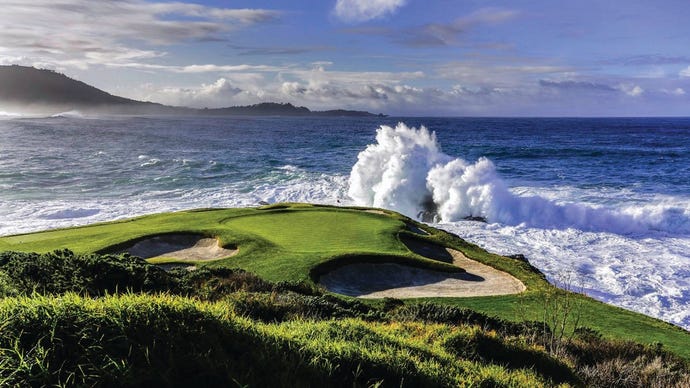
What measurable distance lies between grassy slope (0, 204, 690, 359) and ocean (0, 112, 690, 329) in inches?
83.3

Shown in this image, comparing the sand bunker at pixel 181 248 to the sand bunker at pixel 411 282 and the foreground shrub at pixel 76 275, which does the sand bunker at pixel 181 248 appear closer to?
the sand bunker at pixel 411 282

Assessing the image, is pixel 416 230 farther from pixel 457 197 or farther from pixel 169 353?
pixel 169 353

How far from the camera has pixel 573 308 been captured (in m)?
13.5

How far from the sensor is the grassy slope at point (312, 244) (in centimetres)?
1295

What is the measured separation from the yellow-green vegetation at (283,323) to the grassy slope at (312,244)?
0.08 m

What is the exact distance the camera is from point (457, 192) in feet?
121

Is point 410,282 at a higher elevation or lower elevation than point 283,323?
lower

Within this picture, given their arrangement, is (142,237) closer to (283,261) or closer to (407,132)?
(283,261)

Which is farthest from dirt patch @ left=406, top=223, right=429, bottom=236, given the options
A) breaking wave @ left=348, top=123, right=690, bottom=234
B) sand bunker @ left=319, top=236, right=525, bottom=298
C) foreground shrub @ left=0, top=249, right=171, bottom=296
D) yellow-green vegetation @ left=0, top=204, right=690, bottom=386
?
foreground shrub @ left=0, top=249, right=171, bottom=296

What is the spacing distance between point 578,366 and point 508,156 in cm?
6270

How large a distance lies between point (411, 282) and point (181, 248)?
8350 mm

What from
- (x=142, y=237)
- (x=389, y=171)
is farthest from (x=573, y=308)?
(x=389, y=171)

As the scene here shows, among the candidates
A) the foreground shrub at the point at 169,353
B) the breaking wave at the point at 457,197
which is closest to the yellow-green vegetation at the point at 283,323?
the foreground shrub at the point at 169,353

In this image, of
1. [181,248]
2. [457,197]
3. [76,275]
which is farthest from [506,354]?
[457,197]
